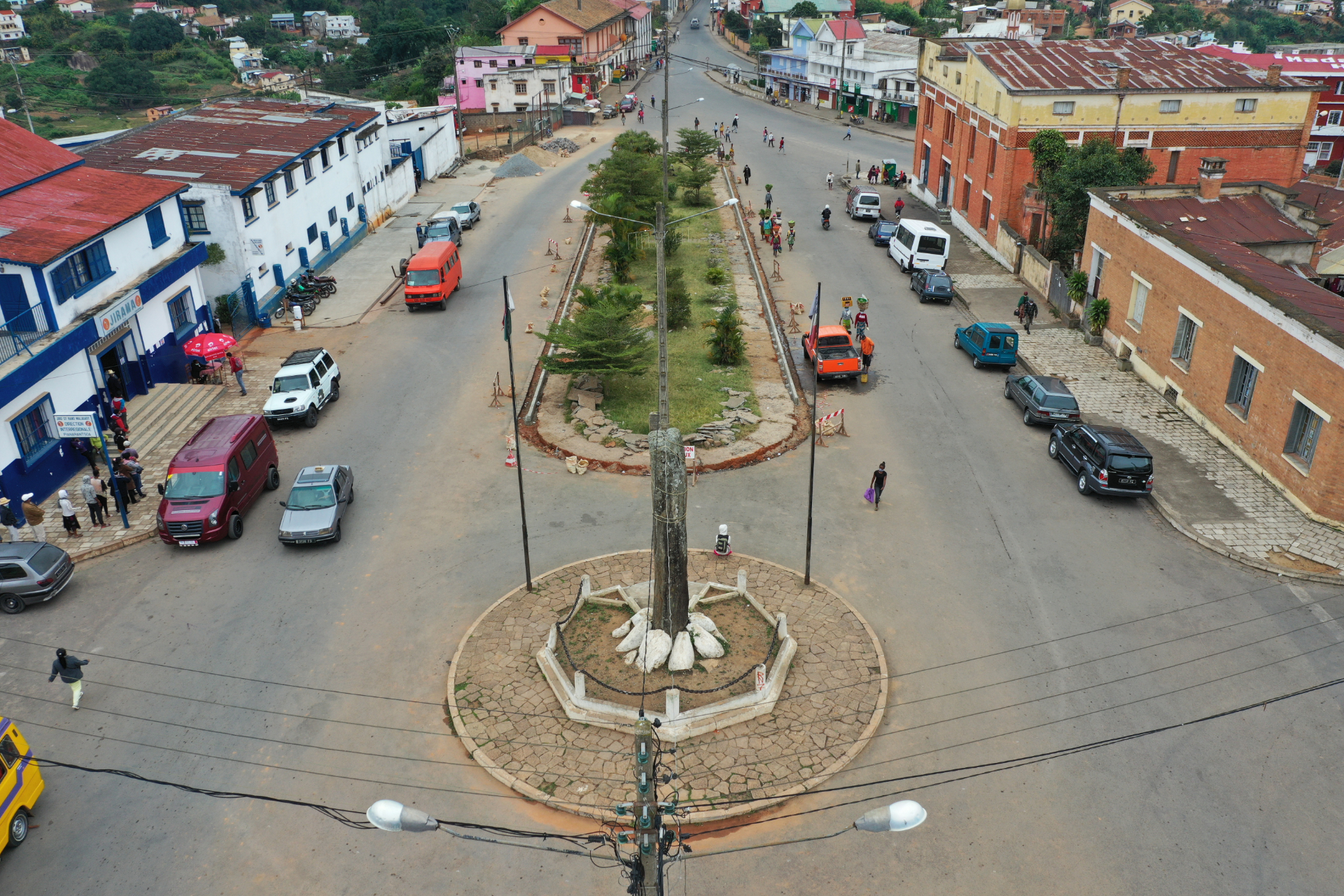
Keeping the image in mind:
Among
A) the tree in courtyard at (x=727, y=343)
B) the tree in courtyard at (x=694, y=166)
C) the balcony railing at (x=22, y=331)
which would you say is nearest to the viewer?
the balcony railing at (x=22, y=331)

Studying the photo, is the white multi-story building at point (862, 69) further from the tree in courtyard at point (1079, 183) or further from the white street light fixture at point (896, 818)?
the white street light fixture at point (896, 818)

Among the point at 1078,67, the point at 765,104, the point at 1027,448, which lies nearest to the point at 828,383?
the point at 1027,448

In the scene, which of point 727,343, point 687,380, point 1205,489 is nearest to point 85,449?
point 687,380

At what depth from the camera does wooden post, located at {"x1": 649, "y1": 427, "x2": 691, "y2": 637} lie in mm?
17469

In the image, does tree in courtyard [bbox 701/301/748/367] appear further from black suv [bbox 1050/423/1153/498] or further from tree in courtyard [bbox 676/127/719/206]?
tree in courtyard [bbox 676/127/719/206]

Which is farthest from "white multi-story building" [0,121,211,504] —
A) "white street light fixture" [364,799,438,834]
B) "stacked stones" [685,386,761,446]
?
"white street light fixture" [364,799,438,834]

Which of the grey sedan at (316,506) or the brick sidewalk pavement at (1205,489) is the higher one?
the grey sedan at (316,506)

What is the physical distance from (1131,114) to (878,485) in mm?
31336

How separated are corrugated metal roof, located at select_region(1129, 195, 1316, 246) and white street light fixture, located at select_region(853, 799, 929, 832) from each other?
1188 inches

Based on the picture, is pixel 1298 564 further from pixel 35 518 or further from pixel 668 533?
pixel 35 518

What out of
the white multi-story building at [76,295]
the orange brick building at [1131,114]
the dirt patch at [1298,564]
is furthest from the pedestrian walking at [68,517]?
the orange brick building at [1131,114]

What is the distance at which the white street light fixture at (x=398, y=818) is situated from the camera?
9.64 meters

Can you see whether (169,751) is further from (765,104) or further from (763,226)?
(765,104)

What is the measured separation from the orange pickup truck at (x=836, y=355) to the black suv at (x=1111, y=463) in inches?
324
